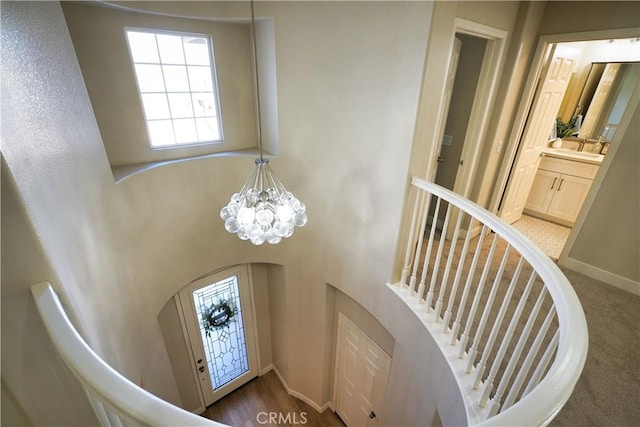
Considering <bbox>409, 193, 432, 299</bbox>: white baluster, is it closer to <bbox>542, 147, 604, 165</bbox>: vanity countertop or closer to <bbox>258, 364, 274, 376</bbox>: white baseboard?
<bbox>542, 147, 604, 165</bbox>: vanity countertop

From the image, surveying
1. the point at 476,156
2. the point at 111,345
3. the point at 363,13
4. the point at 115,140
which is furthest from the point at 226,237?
the point at 476,156

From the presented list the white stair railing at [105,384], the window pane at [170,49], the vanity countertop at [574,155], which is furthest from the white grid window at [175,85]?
the vanity countertop at [574,155]

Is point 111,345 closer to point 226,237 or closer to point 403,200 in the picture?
point 226,237

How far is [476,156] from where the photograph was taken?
331cm

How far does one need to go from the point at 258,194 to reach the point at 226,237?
1934mm

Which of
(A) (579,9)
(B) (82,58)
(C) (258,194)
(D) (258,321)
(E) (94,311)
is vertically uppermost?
(A) (579,9)

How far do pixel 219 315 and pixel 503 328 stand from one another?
3660mm

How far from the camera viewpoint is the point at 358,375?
3945 mm

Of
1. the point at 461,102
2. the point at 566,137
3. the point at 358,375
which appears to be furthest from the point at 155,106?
the point at 566,137

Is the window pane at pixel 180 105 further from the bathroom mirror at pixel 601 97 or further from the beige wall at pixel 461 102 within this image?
the bathroom mirror at pixel 601 97

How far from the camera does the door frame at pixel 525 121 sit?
257cm

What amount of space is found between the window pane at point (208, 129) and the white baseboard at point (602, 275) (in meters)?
4.04

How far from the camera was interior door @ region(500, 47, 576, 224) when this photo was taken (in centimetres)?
332

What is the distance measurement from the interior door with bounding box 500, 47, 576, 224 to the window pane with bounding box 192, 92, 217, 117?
11.6 ft
